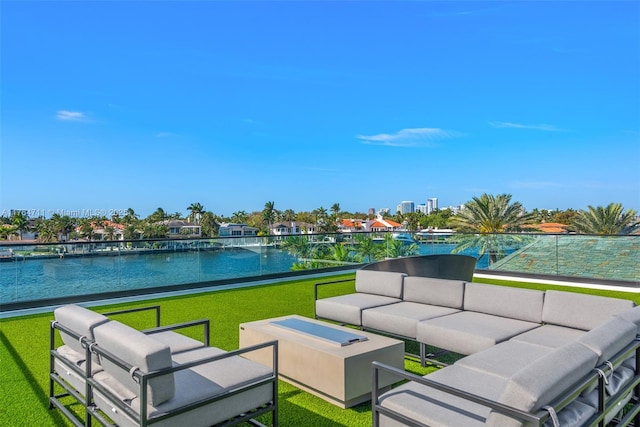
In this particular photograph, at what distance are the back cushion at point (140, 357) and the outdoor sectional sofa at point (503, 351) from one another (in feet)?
3.56

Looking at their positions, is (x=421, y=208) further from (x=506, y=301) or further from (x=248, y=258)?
(x=506, y=301)

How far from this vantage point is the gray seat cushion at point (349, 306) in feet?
14.6

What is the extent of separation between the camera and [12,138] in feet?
96.1

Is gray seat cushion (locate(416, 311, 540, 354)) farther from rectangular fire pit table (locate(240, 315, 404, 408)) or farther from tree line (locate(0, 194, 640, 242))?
tree line (locate(0, 194, 640, 242))

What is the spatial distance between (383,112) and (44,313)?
3222cm

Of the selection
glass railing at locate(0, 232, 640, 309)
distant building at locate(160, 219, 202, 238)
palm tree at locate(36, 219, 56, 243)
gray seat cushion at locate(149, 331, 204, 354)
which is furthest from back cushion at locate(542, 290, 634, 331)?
palm tree at locate(36, 219, 56, 243)

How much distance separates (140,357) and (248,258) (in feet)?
23.7

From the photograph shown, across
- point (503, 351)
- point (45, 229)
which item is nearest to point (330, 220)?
point (45, 229)

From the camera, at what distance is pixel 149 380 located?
196 cm

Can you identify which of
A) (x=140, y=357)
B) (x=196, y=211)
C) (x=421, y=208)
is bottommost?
(x=140, y=357)

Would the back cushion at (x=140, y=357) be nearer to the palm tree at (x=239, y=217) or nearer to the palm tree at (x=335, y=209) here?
the palm tree at (x=335, y=209)

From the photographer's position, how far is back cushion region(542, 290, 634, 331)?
3.29 metres

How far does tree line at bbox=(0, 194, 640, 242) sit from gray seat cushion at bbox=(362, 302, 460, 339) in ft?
22.5

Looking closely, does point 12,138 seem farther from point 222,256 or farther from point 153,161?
point 222,256
